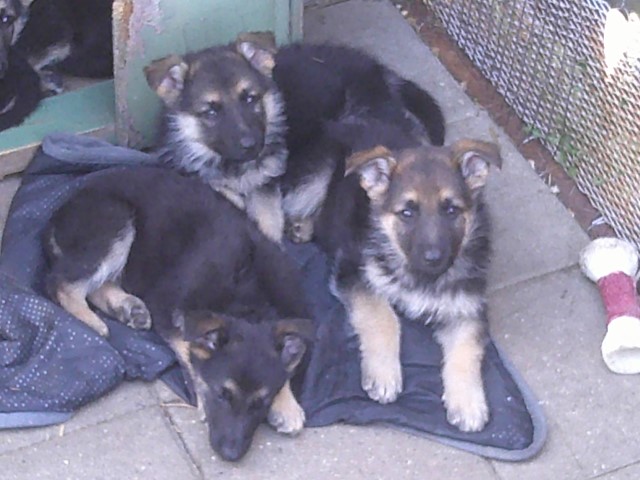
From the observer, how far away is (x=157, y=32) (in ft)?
19.9

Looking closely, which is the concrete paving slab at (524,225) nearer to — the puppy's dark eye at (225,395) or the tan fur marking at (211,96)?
the tan fur marking at (211,96)

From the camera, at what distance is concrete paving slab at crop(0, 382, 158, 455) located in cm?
514

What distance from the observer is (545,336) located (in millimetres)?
5691

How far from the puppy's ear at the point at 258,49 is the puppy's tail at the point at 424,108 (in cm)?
88

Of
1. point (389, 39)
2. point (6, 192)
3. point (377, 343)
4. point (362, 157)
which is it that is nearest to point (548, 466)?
point (377, 343)

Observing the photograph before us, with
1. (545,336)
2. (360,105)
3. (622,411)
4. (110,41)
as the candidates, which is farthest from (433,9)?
(622,411)

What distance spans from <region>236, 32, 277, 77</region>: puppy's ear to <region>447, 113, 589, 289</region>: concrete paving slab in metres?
1.23

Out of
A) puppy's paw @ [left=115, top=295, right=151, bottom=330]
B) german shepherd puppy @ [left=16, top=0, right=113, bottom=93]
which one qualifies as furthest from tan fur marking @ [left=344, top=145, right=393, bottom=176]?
german shepherd puppy @ [left=16, top=0, right=113, bottom=93]

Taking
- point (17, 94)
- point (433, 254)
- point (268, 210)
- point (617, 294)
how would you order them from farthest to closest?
point (17, 94), point (268, 210), point (617, 294), point (433, 254)

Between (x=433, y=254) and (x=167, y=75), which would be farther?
(x=167, y=75)

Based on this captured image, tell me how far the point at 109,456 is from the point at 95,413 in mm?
240

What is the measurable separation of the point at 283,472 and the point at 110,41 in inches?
110

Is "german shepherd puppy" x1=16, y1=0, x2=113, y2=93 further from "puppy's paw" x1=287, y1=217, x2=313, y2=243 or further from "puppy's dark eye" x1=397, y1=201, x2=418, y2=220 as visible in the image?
"puppy's dark eye" x1=397, y1=201, x2=418, y2=220

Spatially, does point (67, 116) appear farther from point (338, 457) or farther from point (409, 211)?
point (338, 457)
